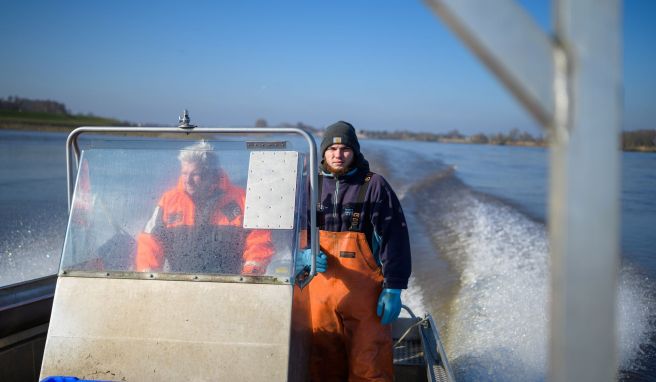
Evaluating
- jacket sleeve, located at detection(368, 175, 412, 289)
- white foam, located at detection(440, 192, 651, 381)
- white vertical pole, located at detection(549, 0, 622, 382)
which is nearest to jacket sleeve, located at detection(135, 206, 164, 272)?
jacket sleeve, located at detection(368, 175, 412, 289)

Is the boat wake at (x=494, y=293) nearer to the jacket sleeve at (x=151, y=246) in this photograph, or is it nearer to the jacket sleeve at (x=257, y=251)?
the jacket sleeve at (x=257, y=251)

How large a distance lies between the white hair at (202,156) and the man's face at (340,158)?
0.95 meters

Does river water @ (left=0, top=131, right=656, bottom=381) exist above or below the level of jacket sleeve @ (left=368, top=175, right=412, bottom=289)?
below

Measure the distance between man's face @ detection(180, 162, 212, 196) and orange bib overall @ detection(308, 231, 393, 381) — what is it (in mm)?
864

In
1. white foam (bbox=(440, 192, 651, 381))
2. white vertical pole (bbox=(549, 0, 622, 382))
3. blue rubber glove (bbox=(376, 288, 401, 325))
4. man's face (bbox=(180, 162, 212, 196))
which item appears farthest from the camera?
white foam (bbox=(440, 192, 651, 381))

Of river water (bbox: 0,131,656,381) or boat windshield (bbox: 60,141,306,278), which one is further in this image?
river water (bbox: 0,131,656,381)

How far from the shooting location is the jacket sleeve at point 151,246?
2.56 m

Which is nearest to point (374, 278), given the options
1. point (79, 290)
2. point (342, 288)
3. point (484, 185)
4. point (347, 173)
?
point (342, 288)

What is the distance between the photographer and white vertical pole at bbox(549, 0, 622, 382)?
102 cm

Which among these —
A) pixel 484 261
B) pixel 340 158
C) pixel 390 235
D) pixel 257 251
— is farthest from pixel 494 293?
pixel 257 251

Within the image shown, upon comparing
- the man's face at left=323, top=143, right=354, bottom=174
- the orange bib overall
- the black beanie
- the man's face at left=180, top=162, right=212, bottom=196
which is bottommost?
the orange bib overall

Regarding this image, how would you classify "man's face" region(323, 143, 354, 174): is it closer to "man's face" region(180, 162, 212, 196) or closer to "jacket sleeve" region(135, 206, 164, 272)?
"man's face" region(180, 162, 212, 196)

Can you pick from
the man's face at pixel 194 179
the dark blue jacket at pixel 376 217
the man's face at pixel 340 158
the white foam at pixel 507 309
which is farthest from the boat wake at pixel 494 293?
the man's face at pixel 194 179

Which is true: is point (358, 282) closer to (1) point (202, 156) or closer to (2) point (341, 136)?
(2) point (341, 136)
